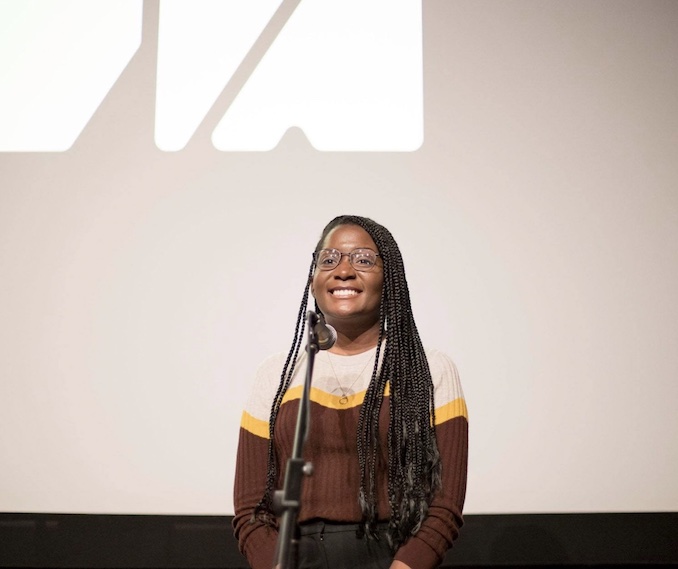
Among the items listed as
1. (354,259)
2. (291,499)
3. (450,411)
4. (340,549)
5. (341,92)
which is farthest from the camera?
(341,92)

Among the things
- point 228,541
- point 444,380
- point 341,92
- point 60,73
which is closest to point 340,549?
point 444,380

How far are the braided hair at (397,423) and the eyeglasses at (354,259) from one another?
4cm

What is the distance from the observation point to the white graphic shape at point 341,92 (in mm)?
2934

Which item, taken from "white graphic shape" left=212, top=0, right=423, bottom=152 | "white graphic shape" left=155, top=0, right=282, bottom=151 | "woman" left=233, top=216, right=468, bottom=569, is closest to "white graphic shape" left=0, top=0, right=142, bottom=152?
"white graphic shape" left=155, top=0, right=282, bottom=151

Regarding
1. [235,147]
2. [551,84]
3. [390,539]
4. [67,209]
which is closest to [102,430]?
[67,209]

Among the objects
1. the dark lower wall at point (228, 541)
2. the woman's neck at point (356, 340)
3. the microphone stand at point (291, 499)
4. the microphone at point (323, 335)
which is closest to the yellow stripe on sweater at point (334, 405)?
the woman's neck at point (356, 340)

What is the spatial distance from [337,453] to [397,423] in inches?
6.1

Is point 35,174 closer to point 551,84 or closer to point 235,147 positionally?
point 235,147

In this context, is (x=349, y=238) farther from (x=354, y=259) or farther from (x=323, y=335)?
(x=323, y=335)

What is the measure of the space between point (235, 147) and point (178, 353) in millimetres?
745

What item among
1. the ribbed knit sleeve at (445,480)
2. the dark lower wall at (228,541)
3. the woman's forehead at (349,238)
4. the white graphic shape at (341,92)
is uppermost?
the white graphic shape at (341,92)

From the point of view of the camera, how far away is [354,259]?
207 cm

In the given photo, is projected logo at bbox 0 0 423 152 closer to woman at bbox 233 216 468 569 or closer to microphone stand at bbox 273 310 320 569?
woman at bbox 233 216 468 569

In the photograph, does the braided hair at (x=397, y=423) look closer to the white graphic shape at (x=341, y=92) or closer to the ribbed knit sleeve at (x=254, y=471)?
the ribbed knit sleeve at (x=254, y=471)
